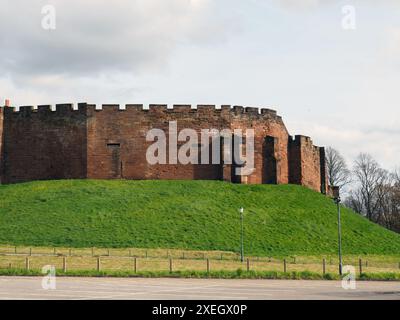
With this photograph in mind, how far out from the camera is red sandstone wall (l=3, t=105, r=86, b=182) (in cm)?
5191

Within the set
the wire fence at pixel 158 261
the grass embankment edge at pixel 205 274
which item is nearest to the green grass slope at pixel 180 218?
the wire fence at pixel 158 261

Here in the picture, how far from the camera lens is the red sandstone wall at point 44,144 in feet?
170

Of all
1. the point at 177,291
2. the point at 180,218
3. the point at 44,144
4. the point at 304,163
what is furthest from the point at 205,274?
the point at 304,163

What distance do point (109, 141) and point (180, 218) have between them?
36.3 feet

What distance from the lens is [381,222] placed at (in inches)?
3219

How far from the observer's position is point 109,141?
51625 millimetres

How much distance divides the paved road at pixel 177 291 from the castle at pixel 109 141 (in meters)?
28.5

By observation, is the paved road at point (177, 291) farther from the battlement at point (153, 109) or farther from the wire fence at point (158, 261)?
the battlement at point (153, 109)

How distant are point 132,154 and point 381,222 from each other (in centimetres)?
4270

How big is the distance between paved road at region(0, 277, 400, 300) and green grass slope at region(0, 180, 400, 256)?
17.4 metres

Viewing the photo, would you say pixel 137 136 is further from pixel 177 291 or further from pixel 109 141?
pixel 177 291

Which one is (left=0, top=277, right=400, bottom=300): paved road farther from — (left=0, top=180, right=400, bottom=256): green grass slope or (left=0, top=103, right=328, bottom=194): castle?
(left=0, top=103, right=328, bottom=194): castle
